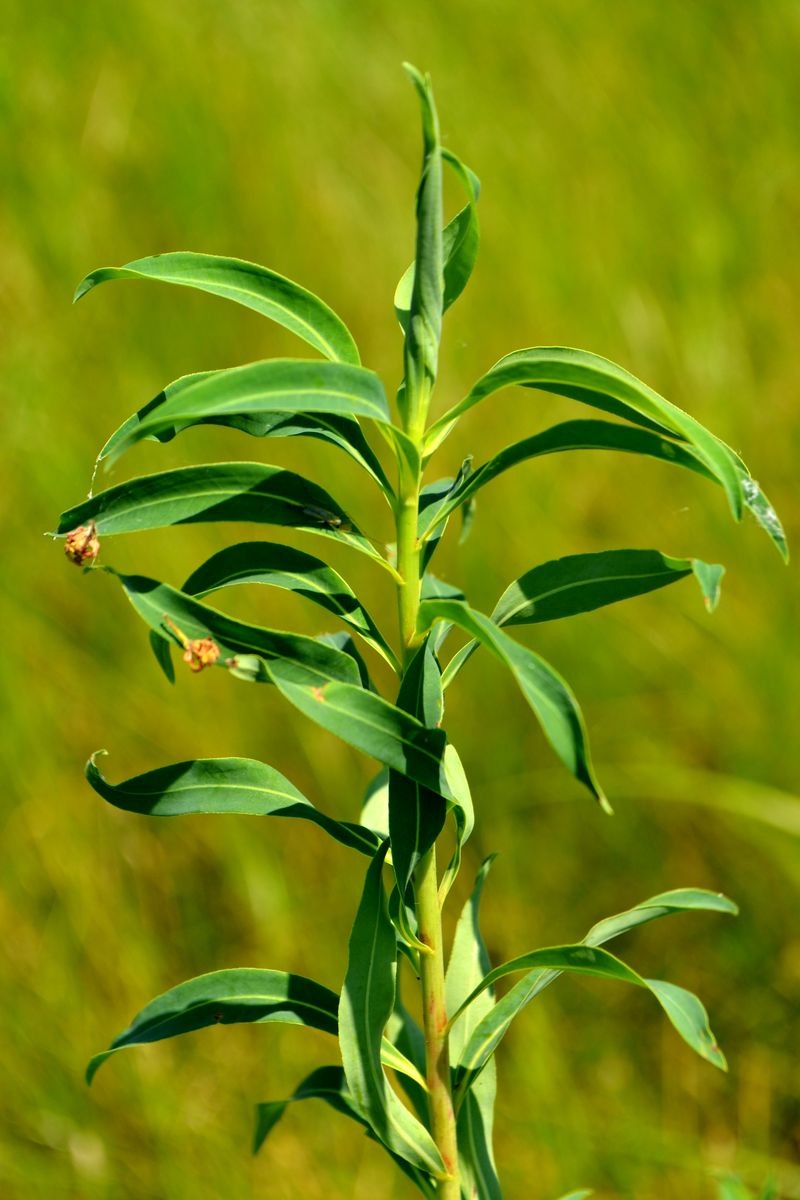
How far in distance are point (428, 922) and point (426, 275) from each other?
0.31m

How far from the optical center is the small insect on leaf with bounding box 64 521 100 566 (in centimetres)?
49

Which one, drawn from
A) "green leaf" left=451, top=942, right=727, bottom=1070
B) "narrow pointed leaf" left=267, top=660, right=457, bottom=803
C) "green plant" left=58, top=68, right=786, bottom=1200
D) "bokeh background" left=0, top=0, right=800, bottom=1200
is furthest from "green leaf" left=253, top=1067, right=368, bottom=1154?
"bokeh background" left=0, top=0, right=800, bottom=1200

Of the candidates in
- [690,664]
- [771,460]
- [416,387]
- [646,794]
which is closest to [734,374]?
[771,460]

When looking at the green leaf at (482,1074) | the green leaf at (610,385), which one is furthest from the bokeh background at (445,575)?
the green leaf at (610,385)

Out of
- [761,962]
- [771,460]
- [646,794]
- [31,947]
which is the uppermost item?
[771,460]

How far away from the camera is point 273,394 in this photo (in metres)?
0.45

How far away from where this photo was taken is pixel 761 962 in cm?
162

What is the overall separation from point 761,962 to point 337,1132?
619mm

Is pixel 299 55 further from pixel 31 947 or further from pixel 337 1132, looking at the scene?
pixel 337 1132

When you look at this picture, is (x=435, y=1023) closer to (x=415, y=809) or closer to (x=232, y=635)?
(x=415, y=809)

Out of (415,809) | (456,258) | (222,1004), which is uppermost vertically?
(456,258)

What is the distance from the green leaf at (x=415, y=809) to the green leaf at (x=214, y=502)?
0.18 ft

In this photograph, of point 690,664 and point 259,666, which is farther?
point 690,664

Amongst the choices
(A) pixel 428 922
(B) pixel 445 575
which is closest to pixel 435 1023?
(A) pixel 428 922
